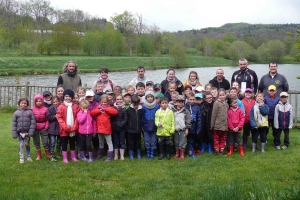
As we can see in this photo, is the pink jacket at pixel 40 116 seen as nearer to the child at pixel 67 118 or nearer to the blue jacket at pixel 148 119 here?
the child at pixel 67 118

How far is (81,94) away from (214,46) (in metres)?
82.8

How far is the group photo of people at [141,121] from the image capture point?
6410 mm

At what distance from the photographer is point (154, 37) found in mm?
81875

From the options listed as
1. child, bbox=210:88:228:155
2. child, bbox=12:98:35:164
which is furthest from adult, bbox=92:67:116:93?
child, bbox=210:88:228:155

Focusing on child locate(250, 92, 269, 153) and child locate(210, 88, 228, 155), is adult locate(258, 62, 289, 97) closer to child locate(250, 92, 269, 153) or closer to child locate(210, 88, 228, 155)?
child locate(250, 92, 269, 153)

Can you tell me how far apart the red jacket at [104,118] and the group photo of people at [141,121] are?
0.07 feet

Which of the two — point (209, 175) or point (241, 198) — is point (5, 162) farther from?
point (241, 198)

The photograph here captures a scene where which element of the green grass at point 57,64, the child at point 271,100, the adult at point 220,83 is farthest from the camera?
the green grass at point 57,64

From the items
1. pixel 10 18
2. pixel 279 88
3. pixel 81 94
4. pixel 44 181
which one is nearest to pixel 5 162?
pixel 44 181

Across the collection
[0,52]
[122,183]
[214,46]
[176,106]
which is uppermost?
[214,46]

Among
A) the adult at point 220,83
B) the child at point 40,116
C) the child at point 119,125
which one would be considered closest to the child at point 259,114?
the adult at point 220,83

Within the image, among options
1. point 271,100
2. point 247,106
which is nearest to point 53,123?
point 247,106

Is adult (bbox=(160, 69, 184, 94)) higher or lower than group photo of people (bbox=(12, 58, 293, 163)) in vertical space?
higher

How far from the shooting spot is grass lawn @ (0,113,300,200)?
4.45 metres
